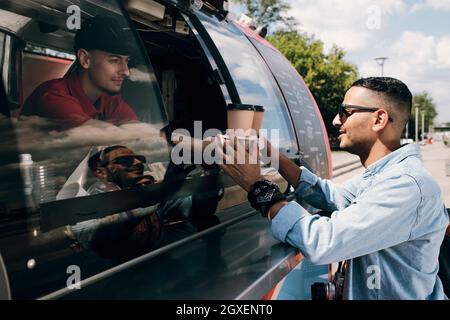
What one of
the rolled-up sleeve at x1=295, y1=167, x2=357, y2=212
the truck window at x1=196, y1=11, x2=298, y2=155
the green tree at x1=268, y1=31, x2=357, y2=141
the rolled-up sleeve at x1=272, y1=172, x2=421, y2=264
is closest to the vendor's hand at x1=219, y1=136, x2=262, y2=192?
the rolled-up sleeve at x1=272, y1=172, x2=421, y2=264

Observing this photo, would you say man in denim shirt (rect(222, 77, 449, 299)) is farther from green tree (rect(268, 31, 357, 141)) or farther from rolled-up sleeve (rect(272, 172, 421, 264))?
green tree (rect(268, 31, 357, 141))

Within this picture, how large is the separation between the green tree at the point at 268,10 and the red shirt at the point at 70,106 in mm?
36872

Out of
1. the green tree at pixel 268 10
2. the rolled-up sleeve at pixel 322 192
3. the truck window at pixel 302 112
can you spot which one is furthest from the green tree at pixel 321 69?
the rolled-up sleeve at pixel 322 192

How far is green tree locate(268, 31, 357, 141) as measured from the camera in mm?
31875

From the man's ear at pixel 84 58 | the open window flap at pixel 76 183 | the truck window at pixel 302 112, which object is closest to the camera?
the open window flap at pixel 76 183

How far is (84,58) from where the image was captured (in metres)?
1.73

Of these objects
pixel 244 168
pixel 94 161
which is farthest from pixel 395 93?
pixel 94 161

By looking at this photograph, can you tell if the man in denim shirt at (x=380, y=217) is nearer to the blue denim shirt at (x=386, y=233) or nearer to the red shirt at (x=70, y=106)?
the blue denim shirt at (x=386, y=233)

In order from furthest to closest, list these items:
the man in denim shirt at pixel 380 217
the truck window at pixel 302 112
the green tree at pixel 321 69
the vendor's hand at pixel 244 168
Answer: the green tree at pixel 321 69, the truck window at pixel 302 112, the vendor's hand at pixel 244 168, the man in denim shirt at pixel 380 217

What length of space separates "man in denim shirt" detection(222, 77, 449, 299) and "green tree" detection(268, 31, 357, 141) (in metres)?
30.1

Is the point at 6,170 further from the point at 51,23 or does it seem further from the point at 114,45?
the point at 51,23

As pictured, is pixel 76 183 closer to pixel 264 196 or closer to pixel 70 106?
pixel 70 106

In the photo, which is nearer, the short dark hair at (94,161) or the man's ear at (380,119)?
the short dark hair at (94,161)

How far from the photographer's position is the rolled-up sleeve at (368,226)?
1587mm
